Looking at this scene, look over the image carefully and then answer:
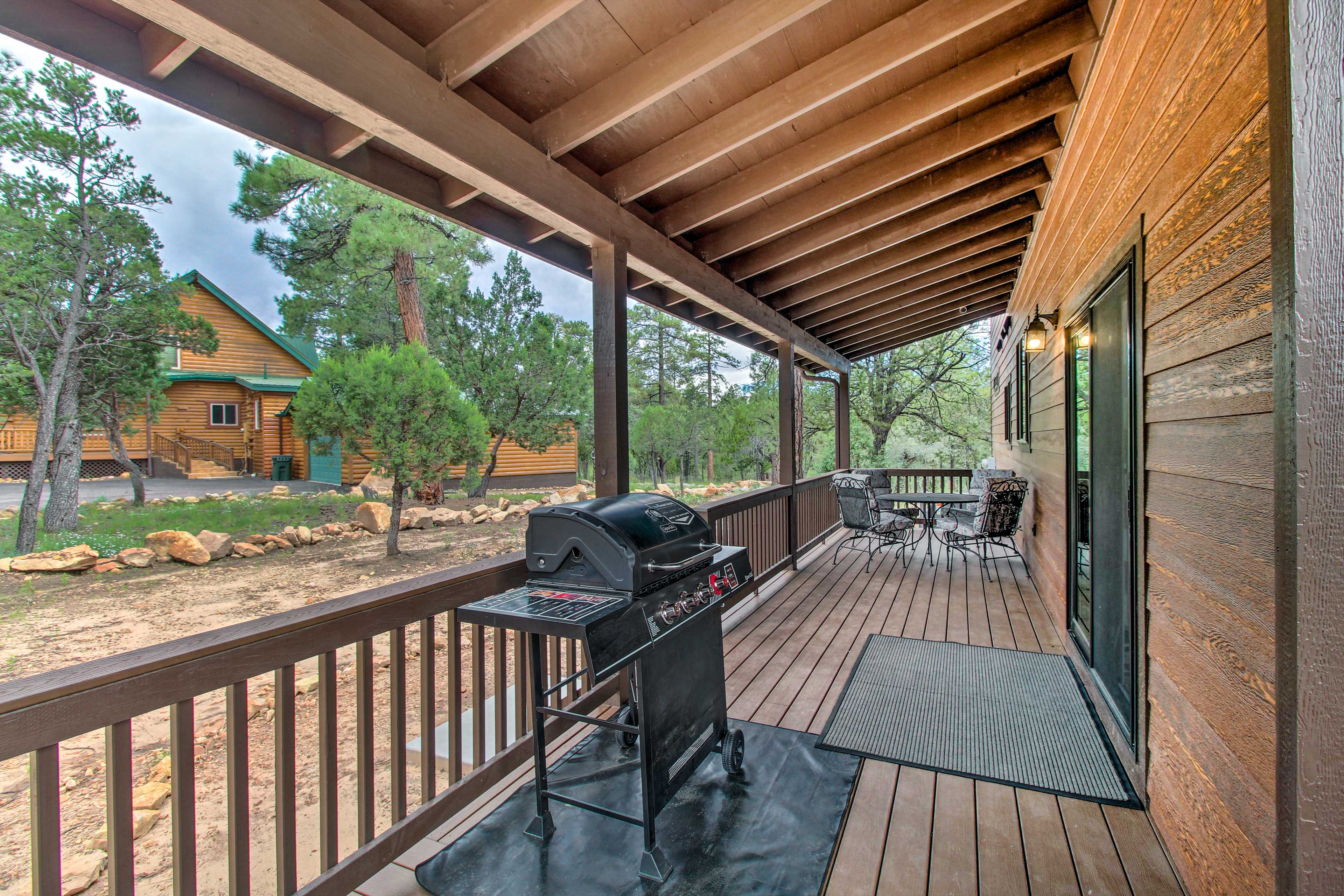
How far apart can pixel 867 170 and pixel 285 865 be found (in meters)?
3.72

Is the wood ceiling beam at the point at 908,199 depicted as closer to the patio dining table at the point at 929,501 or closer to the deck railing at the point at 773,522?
the deck railing at the point at 773,522

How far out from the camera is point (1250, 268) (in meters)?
1.16

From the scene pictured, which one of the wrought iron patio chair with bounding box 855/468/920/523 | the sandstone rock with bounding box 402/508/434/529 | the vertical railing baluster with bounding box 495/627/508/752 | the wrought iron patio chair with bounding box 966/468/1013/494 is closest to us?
the vertical railing baluster with bounding box 495/627/508/752

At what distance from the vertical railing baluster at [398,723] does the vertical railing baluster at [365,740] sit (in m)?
0.06

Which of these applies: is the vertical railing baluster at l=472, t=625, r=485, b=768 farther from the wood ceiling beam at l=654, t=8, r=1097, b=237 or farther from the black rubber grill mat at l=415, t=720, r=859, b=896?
the wood ceiling beam at l=654, t=8, r=1097, b=237

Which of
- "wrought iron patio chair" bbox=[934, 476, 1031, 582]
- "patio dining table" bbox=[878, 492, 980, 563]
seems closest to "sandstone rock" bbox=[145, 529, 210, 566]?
"patio dining table" bbox=[878, 492, 980, 563]

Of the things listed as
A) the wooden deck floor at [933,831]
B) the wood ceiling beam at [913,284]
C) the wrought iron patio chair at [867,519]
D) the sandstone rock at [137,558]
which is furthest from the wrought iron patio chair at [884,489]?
the sandstone rock at [137,558]

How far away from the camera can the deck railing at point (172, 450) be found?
29.1ft

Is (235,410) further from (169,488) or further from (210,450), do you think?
(169,488)

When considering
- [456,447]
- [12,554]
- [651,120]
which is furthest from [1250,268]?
[12,554]

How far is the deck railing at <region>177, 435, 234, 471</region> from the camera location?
9.67 m

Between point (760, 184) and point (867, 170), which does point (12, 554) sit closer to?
point (760, 184)

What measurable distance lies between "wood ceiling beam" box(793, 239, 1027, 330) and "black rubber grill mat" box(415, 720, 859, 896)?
14.3ft

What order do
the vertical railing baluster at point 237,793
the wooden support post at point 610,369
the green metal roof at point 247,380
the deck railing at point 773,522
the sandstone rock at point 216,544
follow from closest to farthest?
the vertical railing baluster at point 237,793, the wooden support post at point 610,369, the deck railing at point 773,522, the sandstone rock at point 216,544, the green metal roof at point 247,380
